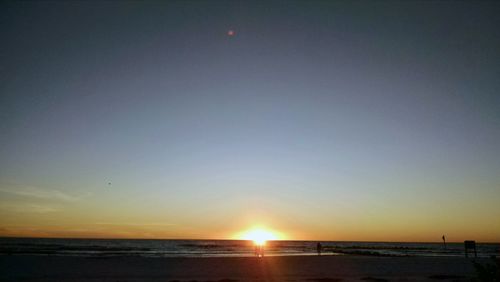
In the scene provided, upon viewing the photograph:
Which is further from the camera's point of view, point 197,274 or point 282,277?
Answer: point 197,274

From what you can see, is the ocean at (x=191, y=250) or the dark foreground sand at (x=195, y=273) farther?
the ocean at (x=191, y=250)

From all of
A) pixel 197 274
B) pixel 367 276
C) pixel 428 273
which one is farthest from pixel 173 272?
pixel 428 273

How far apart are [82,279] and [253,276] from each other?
33.1 feet

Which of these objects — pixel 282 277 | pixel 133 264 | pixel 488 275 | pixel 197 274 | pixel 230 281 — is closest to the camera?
pixel 488 275

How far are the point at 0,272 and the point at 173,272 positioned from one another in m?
11.0

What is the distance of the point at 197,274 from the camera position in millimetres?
23844

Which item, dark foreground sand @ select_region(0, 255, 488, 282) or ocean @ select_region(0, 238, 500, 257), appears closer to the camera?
dark foreground sand @ select_region(0, 255, 488, 282)

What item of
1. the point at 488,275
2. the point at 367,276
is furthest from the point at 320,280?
the point at 488,275

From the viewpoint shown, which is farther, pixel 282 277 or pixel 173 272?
pixel 173 272

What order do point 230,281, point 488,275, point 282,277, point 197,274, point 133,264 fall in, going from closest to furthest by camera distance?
point 488,275 → point 230,281 → point 282,277 → point 197,274 → point 133,264

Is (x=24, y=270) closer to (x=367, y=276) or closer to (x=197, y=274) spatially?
(x=197, y=274)

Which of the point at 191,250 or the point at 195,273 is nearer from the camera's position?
the point at 195,273

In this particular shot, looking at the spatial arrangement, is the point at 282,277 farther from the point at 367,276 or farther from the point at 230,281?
the point at 367,276

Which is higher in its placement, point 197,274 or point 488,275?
point 488,275
